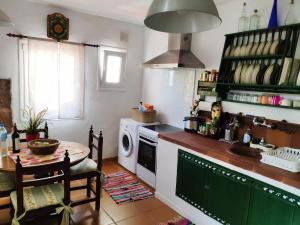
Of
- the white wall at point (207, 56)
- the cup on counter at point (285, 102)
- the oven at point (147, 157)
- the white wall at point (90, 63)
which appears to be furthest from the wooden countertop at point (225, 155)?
the white wall at point (90, 63)

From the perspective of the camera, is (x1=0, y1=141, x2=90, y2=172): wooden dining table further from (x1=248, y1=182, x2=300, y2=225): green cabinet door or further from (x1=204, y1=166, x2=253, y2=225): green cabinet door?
(x1=248, y1=182, x2=300, y2=225): green cabinet door

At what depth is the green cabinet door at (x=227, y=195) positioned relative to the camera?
1931 millimetres

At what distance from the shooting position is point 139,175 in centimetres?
346

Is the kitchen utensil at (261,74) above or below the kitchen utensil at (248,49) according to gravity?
below

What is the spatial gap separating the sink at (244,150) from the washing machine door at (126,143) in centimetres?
164

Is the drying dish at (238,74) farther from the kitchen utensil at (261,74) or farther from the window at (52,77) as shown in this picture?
the window at (52,77)

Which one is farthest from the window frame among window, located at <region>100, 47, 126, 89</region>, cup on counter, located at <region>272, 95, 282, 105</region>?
cup on counter, located at <region>272, 95, 282, 105</region>

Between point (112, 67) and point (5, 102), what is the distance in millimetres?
1683

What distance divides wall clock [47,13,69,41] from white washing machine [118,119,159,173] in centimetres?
160

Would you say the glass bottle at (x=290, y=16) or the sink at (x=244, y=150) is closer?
the glass bottle at (x=290, y=16)

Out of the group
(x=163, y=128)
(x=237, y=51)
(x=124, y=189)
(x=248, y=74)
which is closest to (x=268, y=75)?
(x=248, y=74)

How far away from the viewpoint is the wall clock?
3209 millimetres

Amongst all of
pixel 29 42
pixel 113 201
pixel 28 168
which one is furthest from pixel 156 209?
pixel 29 42

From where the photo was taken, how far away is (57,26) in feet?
10.7
